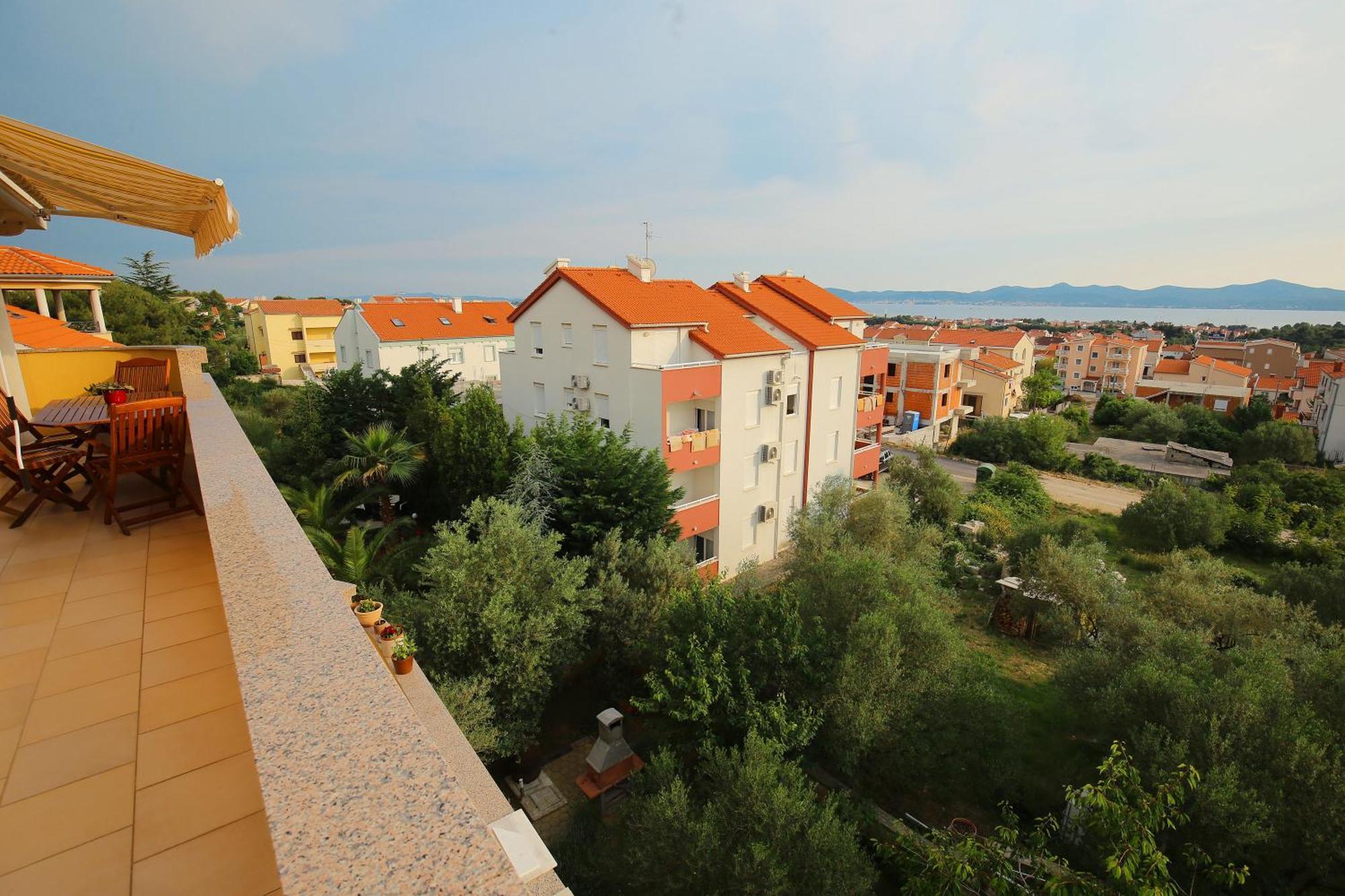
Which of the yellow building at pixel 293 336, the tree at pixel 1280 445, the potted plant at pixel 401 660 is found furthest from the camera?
the yellow building at pixel 293 336

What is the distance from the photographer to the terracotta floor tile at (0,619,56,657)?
4.04m

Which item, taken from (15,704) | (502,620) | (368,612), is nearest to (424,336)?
(502,620)

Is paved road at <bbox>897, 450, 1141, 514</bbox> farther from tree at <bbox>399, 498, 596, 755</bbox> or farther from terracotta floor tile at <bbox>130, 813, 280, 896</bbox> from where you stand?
terracotta floor tile at <bbox>130, 813, 280, 896</bbox>

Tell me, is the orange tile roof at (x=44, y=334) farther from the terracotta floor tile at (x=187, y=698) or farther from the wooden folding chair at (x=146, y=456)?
the terracotta floor tile at (x=187, y=698)

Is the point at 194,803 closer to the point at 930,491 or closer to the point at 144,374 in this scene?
the point at 144,374

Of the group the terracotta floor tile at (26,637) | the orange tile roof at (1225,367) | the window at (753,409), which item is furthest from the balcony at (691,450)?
the orange tile roof at (1225,367)

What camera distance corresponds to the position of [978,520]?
28.6 m

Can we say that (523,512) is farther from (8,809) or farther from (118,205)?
(8,809)

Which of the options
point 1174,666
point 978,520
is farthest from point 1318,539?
point 1174,666

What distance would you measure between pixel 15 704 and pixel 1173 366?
99.1 m

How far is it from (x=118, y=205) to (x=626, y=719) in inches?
494

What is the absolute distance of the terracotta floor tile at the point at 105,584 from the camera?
4.72m

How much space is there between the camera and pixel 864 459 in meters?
27.0

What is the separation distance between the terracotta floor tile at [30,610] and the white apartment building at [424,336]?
35591 millimetres
